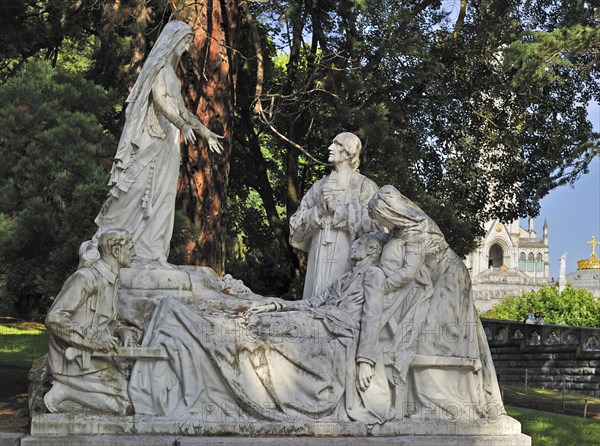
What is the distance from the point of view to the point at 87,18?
67.7 feet

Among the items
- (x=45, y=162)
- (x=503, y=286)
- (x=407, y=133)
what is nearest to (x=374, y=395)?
(x=45, y=162)

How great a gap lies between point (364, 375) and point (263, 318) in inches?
40.7

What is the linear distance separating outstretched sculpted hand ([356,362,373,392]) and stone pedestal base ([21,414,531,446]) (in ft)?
1.16

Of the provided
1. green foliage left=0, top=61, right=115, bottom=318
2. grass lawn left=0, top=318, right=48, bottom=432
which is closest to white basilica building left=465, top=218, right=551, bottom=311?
grass lawn left=0, top=318, right=48, bottom=432

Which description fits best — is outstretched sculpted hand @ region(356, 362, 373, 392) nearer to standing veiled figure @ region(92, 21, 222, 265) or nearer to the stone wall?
standing veiled figure @ region(92, 21, 222, 265)

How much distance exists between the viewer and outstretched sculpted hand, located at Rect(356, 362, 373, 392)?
10.4 m

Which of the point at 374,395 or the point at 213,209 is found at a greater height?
the point at 213,209

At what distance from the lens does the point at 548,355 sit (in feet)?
92.6

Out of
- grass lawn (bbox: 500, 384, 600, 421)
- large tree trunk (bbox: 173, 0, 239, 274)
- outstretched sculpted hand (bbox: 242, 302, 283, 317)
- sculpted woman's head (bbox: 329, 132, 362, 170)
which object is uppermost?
large tree trunk (bbox: 173, 0, 239, 274)

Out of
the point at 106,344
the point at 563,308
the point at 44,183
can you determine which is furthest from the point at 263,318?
the point at 563,308

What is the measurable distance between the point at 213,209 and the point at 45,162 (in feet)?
14.3

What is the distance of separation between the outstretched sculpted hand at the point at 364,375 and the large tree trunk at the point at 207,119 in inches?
306

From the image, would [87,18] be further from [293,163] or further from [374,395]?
[374,395]

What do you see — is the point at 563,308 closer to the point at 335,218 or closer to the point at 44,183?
the point at 44,183
